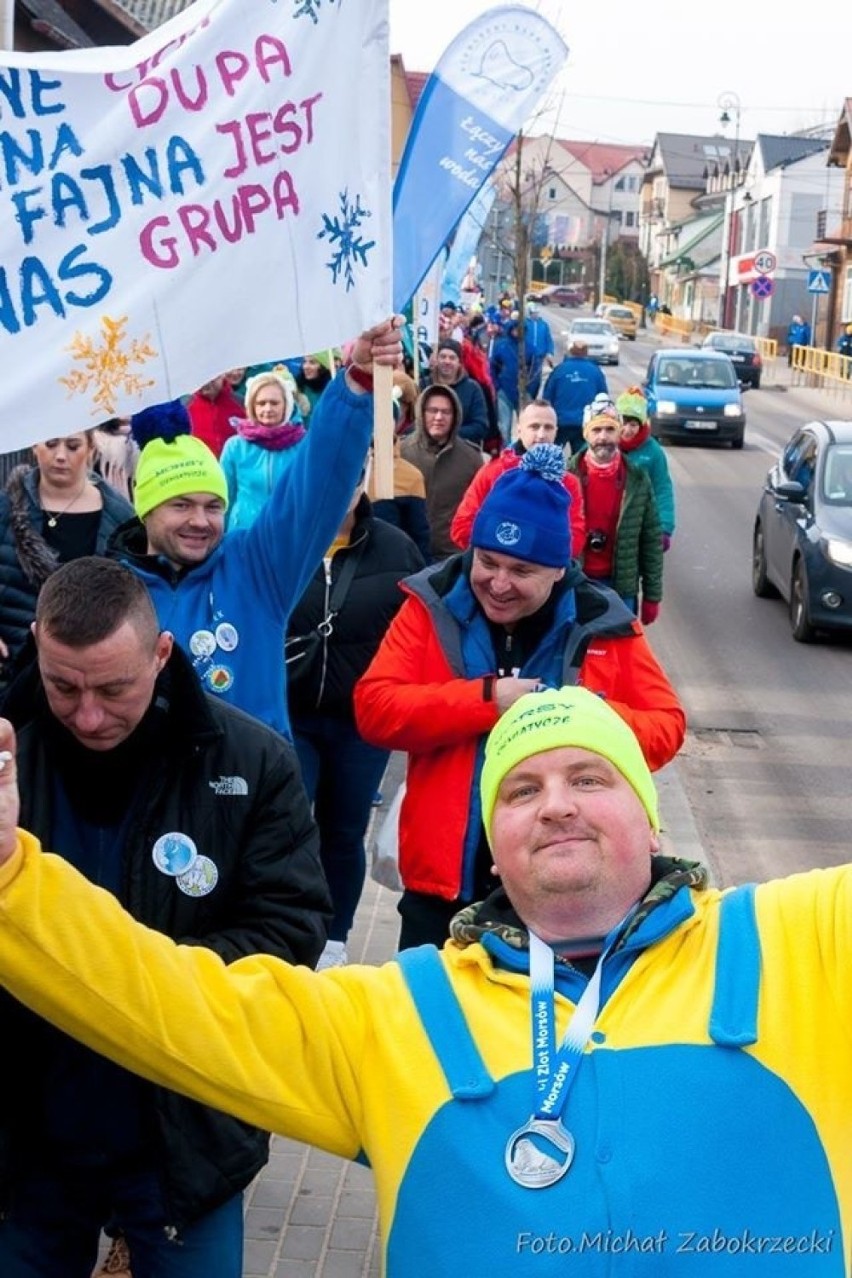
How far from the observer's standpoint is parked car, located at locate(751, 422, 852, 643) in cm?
1348

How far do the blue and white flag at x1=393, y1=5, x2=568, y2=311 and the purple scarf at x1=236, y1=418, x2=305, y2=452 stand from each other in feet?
2.95

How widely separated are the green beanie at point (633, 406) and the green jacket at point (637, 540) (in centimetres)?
49

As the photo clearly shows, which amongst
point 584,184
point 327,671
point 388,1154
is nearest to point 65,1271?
point 388,1154

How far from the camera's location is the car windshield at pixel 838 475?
14227mm

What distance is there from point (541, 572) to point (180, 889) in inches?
66.9

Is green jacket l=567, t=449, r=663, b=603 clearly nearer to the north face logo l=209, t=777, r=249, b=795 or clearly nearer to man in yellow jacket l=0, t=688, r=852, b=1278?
the north face logo l=209, t=777, r=249, b=795

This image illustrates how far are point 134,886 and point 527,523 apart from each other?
1.76 meters

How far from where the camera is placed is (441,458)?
34.9ft

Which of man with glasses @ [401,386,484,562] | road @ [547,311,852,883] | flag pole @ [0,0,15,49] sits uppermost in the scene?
flag pole @ [0,0,15,49]

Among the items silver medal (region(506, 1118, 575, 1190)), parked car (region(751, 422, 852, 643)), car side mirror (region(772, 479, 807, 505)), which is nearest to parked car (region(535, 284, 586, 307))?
parked car (region(751, 422, 852, 643))

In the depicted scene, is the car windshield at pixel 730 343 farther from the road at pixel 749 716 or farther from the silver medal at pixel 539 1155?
the silver medal at pixel 539 1155

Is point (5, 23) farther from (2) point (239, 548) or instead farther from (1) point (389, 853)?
(1) point (389, 853)

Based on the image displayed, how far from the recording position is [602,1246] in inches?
86.0

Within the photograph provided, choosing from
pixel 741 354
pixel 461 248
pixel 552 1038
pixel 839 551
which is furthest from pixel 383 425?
pixel 741 354
